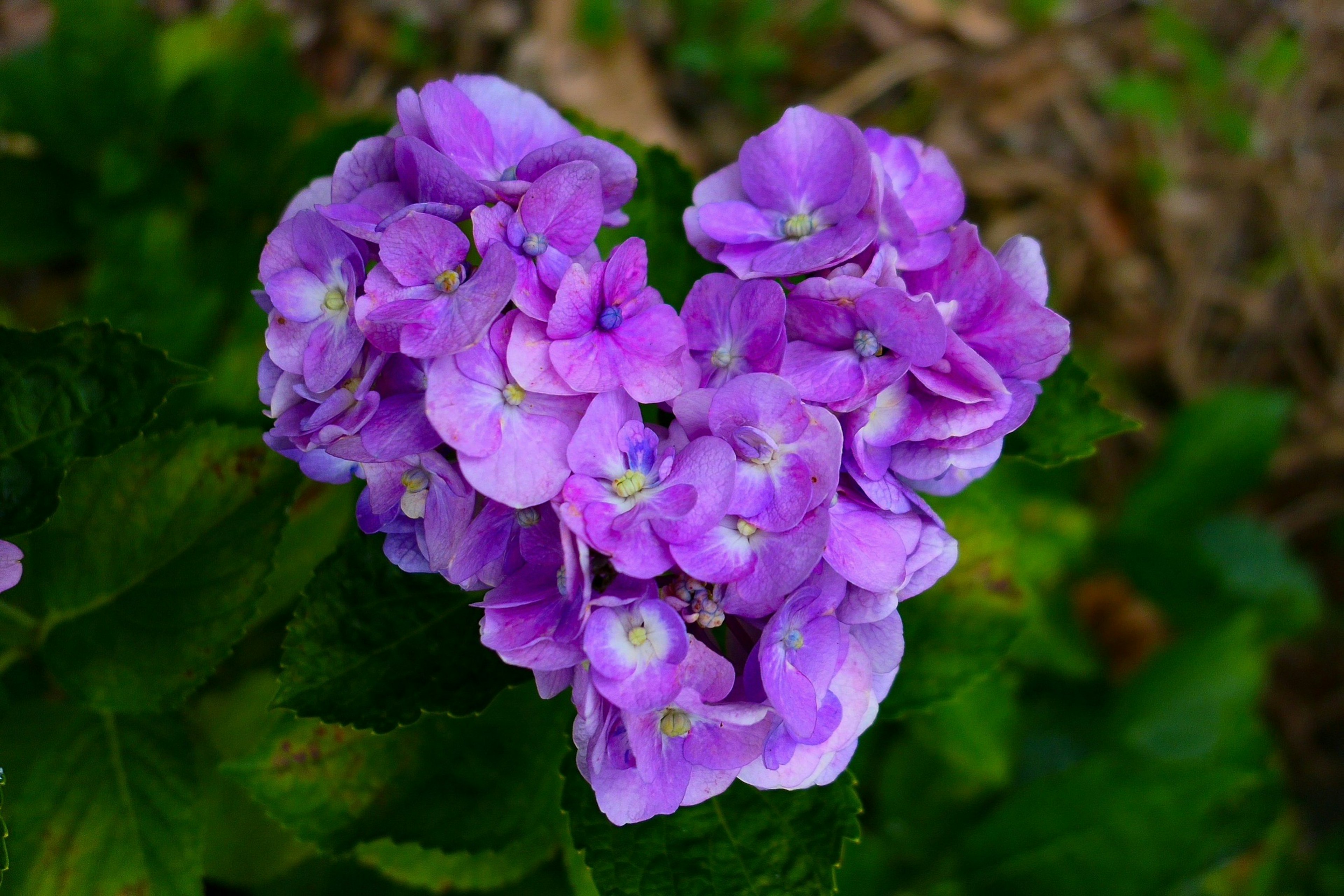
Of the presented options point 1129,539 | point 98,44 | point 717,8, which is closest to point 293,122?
point 98,44

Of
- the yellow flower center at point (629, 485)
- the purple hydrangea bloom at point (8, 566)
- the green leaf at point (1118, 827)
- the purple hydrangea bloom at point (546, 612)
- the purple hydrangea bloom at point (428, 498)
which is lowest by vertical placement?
the green leaf at point (1118, 827)

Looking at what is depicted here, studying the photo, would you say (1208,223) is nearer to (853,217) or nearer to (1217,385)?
(1217,385)

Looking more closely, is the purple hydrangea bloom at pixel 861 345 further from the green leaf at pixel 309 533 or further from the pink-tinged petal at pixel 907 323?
the green leaf at pixel 309 533

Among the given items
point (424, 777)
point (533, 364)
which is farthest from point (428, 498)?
point (424, 777)

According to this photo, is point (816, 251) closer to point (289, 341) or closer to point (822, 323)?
point (822, 323)

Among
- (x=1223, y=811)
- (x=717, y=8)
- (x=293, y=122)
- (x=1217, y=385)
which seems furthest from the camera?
(x=1217, y=385)

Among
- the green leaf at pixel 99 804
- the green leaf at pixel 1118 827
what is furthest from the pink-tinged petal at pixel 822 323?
the green leaf at pixel 1118 827
